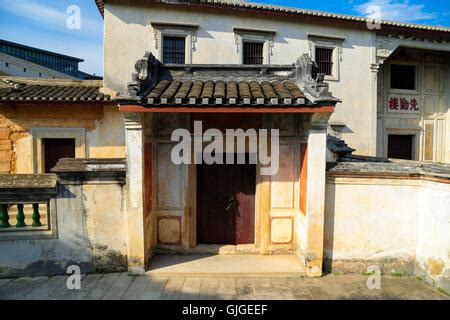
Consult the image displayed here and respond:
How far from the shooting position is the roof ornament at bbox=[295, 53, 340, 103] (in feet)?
15.4

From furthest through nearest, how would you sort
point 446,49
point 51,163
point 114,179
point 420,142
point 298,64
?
1. point 420,142
2. point 446,49
3. point 51,163
4. point 298,64
5. point 114,179

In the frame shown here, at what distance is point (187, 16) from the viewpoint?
35.2 ft

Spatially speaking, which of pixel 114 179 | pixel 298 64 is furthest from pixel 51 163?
pixel 298 64

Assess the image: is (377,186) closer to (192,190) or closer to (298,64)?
(298,64)

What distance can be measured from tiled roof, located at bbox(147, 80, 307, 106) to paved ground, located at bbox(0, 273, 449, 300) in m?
3.29

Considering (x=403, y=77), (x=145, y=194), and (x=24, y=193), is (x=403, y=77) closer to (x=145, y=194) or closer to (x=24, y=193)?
(x=145, y=194)

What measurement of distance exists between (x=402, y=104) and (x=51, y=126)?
15.3m

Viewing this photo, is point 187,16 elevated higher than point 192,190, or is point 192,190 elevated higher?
point 187,16

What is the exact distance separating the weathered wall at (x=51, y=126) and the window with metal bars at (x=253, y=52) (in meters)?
5.80

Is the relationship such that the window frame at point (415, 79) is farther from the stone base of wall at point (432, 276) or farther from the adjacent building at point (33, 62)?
the adjacent building at point (33, 62)

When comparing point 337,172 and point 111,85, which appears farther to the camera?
point 111,85

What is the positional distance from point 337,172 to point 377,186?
0.85m

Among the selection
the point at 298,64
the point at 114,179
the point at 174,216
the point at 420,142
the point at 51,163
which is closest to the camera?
the point at 114,179

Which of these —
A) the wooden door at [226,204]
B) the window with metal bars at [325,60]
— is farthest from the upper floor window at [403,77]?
Result: the wooden door at [226,204]
